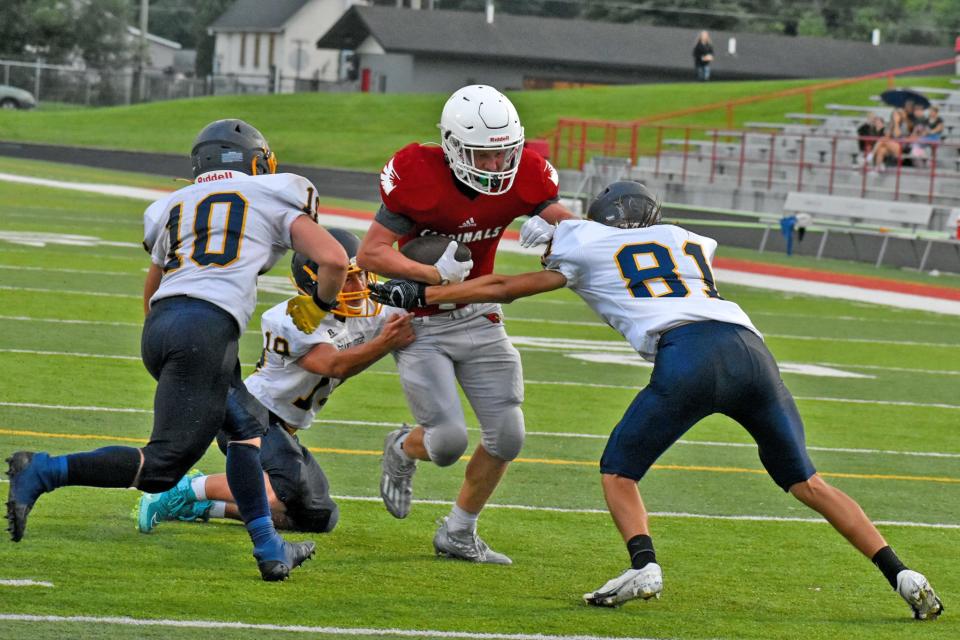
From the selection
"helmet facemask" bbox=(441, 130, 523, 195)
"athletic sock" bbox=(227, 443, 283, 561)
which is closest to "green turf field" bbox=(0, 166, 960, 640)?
"athletic sock" bbox=(227, 443, 283, 561)

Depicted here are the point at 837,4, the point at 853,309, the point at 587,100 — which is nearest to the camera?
the point at 853,309

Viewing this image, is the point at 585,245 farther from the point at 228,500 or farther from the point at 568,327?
the point at 568,327

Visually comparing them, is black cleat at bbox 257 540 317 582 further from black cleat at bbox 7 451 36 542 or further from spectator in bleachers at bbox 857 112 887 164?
spectator in bleachers at bbox 857 112 887 164

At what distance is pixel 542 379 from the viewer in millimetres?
11352

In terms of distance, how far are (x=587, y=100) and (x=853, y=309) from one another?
3403 centimetres

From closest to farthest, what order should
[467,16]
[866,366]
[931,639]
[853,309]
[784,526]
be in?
[931,639]
[784,526]
[866,366]
[853,309]
[467,16]

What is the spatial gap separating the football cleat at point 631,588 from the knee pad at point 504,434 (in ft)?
3.00

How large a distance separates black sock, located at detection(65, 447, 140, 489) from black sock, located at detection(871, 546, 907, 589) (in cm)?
247

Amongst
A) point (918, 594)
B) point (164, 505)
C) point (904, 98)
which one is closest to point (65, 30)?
point (904, 98)

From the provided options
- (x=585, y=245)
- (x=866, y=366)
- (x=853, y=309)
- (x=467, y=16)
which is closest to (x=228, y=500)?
(x=585, y=245)

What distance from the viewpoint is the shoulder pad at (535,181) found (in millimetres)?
6297

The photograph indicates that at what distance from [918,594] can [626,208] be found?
164cm

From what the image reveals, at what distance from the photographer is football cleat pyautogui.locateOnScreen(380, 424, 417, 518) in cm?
653

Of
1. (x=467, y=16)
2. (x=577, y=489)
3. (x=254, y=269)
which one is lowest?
(x=577, y=489)
